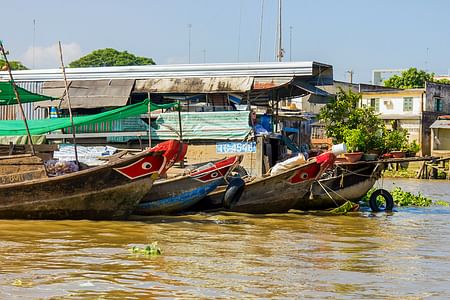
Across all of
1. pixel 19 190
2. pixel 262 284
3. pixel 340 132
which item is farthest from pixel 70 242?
pixel 340 132

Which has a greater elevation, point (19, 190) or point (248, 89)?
point (248, 89)

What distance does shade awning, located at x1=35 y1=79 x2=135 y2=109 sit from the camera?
17875 mm

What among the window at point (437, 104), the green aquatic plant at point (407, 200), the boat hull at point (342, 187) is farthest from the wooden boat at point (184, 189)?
the window at point (437, 104)

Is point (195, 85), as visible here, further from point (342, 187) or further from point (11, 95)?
point (342, 187)

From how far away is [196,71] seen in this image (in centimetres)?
1783

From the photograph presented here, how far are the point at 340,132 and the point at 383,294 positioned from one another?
15.7 m

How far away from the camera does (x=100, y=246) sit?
955 centimetres

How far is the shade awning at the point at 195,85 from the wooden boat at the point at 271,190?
3572 mm

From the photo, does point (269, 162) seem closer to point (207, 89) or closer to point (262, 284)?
point (207, 89)

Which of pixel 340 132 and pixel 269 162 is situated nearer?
pixel 269 162

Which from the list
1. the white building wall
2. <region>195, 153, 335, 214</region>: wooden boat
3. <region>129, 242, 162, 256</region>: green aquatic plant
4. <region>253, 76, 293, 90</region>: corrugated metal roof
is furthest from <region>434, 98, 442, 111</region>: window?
<region>129, 242, 162, 256</region>: green aquatic plant

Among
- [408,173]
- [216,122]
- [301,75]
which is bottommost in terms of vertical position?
[408,173]

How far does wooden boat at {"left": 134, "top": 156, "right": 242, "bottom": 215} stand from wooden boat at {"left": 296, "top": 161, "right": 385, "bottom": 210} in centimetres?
189

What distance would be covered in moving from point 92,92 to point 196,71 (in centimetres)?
256
